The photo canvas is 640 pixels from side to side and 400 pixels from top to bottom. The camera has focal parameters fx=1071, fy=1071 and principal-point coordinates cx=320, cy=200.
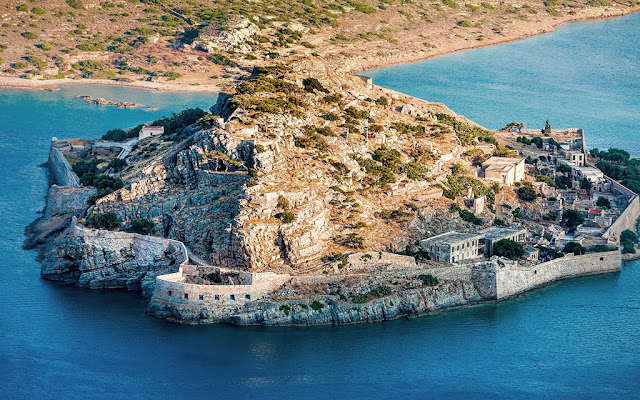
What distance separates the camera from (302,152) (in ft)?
250

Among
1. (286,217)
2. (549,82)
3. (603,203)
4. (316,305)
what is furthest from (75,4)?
(316,305)

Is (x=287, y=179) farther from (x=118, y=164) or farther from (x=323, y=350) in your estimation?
(x=118, y=164)

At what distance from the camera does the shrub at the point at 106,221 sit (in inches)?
2876

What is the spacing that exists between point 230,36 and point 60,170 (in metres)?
57.7

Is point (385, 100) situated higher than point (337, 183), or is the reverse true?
point (385, 100)

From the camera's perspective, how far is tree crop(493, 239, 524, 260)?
73562 mm

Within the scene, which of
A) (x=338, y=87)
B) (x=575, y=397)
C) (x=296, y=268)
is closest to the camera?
(x=575, y=397)

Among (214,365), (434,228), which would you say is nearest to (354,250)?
(434,228)

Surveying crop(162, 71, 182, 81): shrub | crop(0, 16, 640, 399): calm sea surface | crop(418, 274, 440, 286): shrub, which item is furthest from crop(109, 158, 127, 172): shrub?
crop(162, 71, 182, 81): shrub

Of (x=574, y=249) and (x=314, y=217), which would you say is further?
(x=574, y=249)

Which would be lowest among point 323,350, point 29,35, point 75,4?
point 323,350

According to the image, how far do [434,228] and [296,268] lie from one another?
1276 centimetres

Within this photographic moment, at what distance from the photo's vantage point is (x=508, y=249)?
7375cm

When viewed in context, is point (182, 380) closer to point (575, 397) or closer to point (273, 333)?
point (273, 333)
